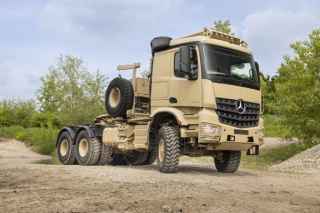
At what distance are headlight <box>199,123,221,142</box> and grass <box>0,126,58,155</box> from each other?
19.2 meters

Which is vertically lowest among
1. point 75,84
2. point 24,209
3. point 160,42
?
point 24,209

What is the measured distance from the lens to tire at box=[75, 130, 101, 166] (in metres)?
15.7

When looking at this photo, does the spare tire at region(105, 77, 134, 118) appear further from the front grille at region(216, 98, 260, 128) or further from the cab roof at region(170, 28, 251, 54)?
the front grille at region(216, 98, 260, 128)

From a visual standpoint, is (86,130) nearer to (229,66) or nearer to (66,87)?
(229,66)

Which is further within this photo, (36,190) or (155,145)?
(155,145)

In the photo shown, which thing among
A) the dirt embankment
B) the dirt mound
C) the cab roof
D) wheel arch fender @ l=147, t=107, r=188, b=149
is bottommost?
the dirt embankment

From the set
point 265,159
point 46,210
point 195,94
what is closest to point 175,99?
point 195,94

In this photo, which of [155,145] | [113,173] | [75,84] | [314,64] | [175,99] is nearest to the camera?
[113,173]

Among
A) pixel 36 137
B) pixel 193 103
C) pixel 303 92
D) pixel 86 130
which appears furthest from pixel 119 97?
pixel 36 137

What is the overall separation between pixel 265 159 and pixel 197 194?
50.8 feet

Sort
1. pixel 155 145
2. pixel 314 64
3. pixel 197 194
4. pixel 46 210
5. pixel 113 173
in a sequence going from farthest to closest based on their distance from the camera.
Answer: pixel 314 64
pixel 155 145
pixel 113 173
pixel 197 194
pixel 46 210

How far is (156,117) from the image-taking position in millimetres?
13344

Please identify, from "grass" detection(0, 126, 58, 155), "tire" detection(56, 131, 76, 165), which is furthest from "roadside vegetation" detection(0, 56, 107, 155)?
"tire" detection(56, 131, 76, 165)

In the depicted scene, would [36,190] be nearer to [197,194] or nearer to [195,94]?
[197,194]
